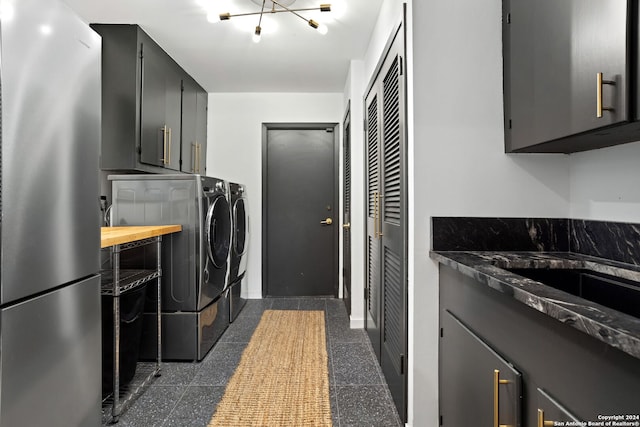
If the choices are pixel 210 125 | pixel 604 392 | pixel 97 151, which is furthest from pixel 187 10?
pixel 604 392

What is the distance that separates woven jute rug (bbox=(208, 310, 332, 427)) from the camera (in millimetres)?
1763

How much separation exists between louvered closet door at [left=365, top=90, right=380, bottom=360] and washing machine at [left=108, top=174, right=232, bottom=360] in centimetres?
116

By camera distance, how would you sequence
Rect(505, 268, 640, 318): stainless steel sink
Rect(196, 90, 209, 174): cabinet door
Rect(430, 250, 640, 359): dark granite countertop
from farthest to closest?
Rect(196, 90, 209, 174): cabinet door
Rect(505, 268, 640, 318): stainless steel sink
Rect(430, 250, 640, 359): dark granite countertop

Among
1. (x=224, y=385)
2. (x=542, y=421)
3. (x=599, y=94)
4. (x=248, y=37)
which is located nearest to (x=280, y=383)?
(x=224, y=385)

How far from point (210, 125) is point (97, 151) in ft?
9.69

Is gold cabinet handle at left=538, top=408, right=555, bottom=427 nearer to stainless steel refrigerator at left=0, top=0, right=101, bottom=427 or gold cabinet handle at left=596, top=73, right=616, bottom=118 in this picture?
gold cabinet handle at left=596, top=73, right=616, bottom=118

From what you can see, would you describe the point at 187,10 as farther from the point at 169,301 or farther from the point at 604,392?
the point at 604,392

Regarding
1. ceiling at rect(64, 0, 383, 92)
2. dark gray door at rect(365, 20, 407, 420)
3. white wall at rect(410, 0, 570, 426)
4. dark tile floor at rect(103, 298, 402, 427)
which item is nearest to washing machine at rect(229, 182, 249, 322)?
dark tile floor at rect(103, 298, 402, 427)

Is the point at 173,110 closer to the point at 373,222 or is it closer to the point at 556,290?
the point at 373,222

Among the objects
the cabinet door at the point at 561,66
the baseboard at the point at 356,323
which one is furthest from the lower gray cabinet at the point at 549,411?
the baseboard at the point at 356,323

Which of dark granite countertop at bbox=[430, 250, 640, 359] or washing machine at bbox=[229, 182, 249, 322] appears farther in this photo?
washing machine at bbox=[229, 182, 249, 322]

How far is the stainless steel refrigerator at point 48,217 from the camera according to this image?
0.92 meters

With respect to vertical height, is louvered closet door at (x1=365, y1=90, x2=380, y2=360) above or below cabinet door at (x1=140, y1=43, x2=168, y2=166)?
below

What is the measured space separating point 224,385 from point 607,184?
82.0 inches
